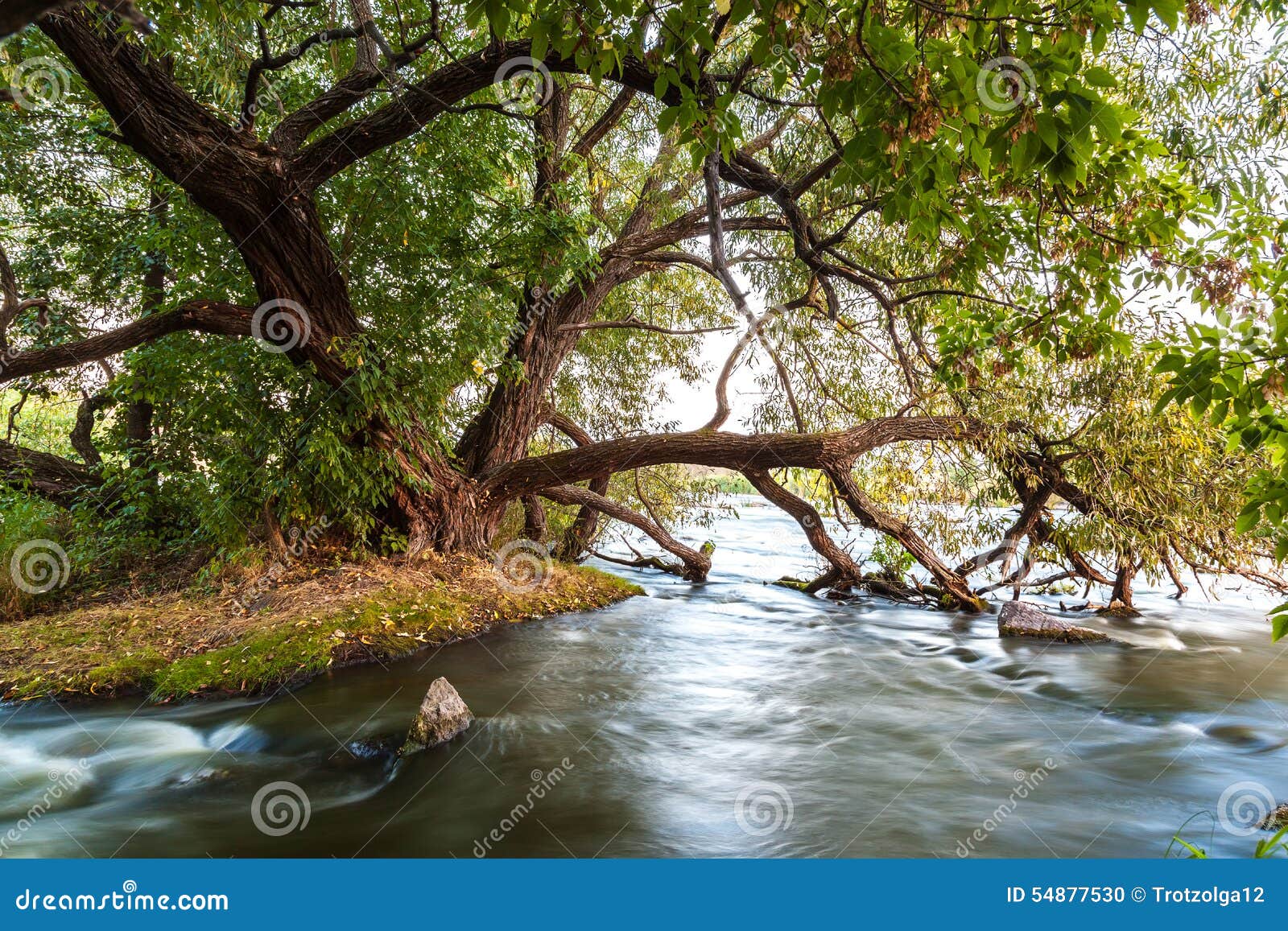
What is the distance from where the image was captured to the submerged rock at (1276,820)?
4.19 metres

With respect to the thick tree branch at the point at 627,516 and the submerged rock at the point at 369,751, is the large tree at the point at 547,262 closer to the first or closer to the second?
the thick tree branch at the point at 627,516

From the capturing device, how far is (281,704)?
19.6 feet

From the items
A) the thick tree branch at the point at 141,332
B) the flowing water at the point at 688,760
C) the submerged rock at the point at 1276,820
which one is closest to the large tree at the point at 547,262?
the thick tree branch at the point at 141,332

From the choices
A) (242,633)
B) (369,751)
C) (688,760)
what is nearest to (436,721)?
(369,751)

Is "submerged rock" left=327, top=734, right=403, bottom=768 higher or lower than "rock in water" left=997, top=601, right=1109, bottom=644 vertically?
lower

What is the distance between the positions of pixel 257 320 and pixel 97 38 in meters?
2.58

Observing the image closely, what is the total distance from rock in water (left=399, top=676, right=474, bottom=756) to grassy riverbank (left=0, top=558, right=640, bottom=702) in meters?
1.72

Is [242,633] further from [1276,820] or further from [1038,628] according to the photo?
[1038,628]

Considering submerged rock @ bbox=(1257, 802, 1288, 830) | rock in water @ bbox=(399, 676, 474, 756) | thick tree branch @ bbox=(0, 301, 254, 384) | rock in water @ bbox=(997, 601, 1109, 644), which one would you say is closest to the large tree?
thick tree branch @ bbox=(0, 301, 254, 384)

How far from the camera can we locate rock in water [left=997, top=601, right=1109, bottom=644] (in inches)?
358

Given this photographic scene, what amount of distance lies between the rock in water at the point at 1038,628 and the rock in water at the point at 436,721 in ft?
23.1

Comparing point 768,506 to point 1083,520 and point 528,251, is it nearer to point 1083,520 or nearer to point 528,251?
point 1083,520

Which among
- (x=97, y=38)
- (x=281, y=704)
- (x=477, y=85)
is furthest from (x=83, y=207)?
(x=281, y=704)

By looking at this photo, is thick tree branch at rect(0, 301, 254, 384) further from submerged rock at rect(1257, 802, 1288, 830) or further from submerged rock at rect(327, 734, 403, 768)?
submerged rock at rect(1257, 802, 1288, 830)
